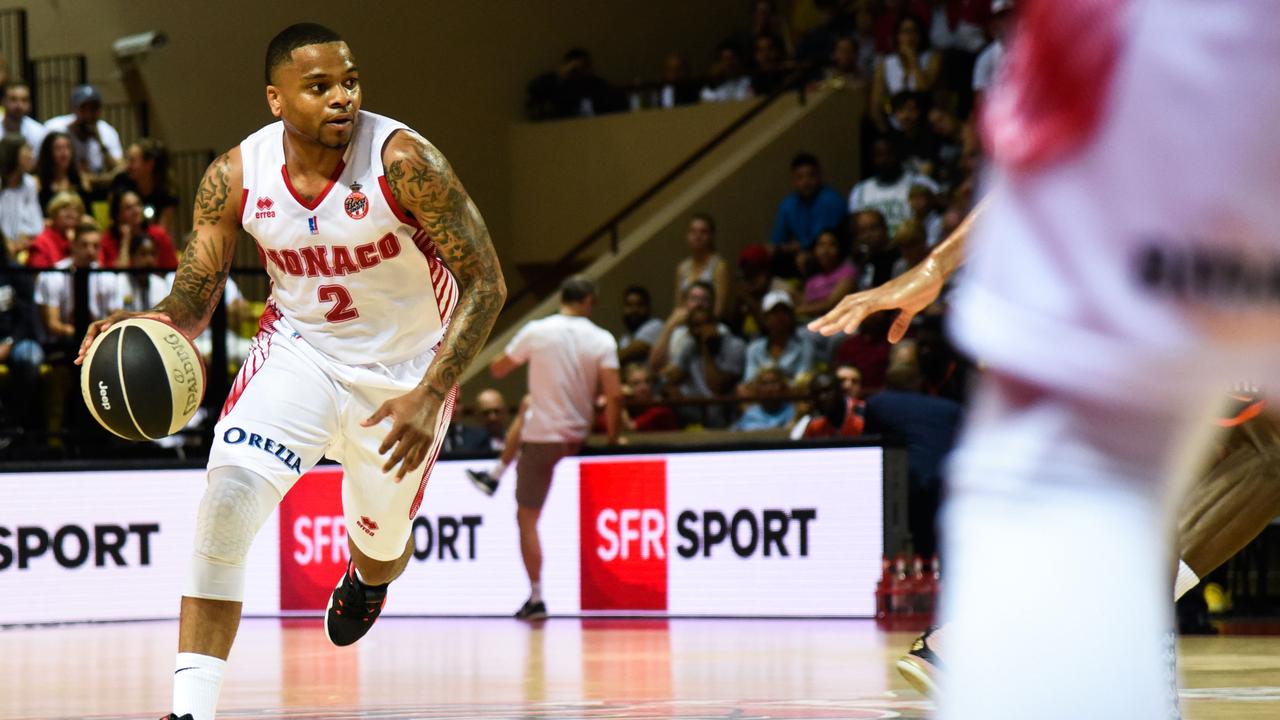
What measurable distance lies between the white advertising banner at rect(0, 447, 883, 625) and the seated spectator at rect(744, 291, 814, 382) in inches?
111

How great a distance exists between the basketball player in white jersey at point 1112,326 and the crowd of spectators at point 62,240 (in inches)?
452

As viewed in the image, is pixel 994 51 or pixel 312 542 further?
pixel 994 51

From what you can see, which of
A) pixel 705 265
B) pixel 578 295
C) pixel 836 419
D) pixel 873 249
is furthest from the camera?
pixel 705 265

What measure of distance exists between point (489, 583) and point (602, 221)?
8.58 meters

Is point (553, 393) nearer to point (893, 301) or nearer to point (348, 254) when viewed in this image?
point (348, 254)

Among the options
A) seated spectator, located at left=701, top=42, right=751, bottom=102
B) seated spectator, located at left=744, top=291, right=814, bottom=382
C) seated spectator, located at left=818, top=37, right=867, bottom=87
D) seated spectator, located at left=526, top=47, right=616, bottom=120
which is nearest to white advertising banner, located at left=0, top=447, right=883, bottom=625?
seated spectator, located at left=744, top=291, right=814, bottom=382

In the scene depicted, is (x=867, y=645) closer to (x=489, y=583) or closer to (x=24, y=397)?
(x=489, y=583)

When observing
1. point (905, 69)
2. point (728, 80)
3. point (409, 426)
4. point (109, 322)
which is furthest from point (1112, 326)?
point (728, 80)

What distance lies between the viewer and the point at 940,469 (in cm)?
1127

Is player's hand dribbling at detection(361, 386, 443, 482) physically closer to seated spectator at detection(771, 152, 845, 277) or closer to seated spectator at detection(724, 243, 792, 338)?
seated spectator at detection(724, 243, 792, 338)

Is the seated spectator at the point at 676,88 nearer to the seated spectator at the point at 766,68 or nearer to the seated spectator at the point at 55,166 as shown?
the seated spectator at the point at 766,68

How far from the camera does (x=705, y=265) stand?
16500 millimetres

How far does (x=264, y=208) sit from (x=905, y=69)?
12455mm

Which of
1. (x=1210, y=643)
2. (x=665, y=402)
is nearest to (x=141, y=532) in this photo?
(x=665, y=402)
